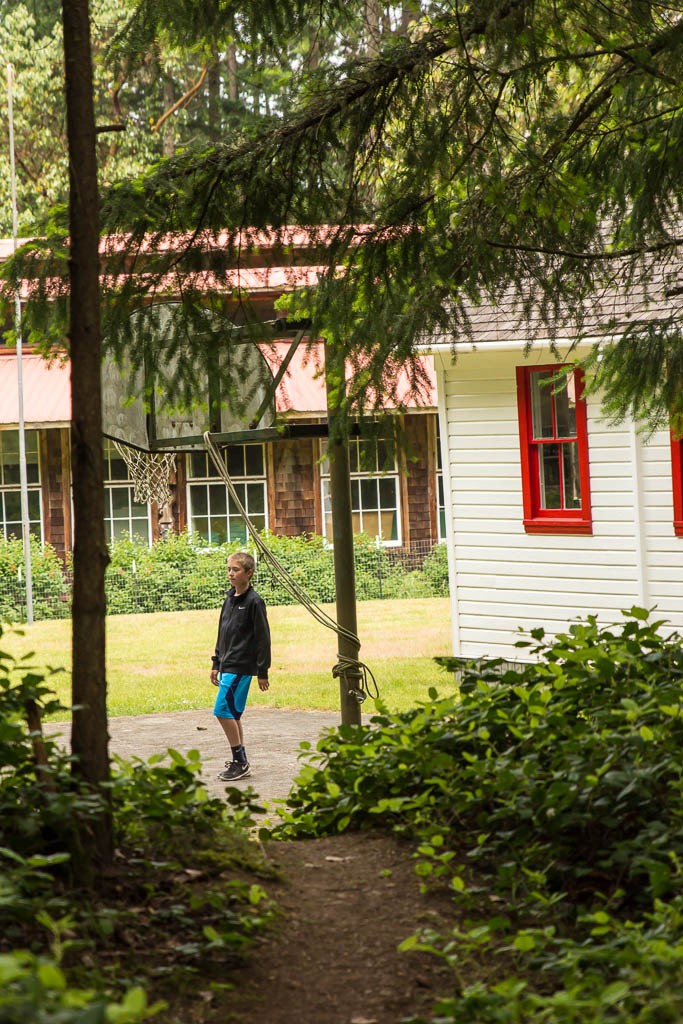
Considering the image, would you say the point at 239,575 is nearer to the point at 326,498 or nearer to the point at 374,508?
the point at 326,498

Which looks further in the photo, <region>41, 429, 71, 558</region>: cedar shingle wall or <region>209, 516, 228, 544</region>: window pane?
<region>209, 516, 228, 544</region>: window pane

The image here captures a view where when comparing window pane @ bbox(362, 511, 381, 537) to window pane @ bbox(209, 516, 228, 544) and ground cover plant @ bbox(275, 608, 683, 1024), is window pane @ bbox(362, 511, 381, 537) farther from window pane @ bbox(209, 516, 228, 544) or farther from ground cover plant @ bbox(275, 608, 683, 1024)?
ground cover plant @ bbox(275, 608, 683, 1024)

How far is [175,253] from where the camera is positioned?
620 centimetres

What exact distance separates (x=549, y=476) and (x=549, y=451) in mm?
286

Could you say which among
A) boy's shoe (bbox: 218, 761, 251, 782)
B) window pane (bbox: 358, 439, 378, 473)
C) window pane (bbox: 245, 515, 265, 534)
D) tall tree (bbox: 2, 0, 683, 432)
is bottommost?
boy's shoe (bbox: 218, 761, 251, 782)

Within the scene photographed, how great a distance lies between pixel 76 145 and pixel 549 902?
121 inches

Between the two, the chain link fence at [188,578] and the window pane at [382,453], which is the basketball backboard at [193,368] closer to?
the window pane at [382,453]

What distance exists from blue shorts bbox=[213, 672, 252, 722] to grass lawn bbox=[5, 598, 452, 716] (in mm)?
3211

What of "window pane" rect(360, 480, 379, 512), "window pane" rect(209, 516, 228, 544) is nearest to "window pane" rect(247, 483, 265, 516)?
"window pane" rect(209, 516, 228, 544)

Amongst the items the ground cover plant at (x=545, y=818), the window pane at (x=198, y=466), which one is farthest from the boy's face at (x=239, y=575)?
the window pane at (x=198, y=466)

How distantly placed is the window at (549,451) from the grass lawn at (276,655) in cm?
236

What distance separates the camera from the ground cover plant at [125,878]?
11.3ft

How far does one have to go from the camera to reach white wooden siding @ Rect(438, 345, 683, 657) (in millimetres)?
12859

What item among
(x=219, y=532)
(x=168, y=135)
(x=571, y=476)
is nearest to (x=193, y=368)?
(x=571, y=476)
